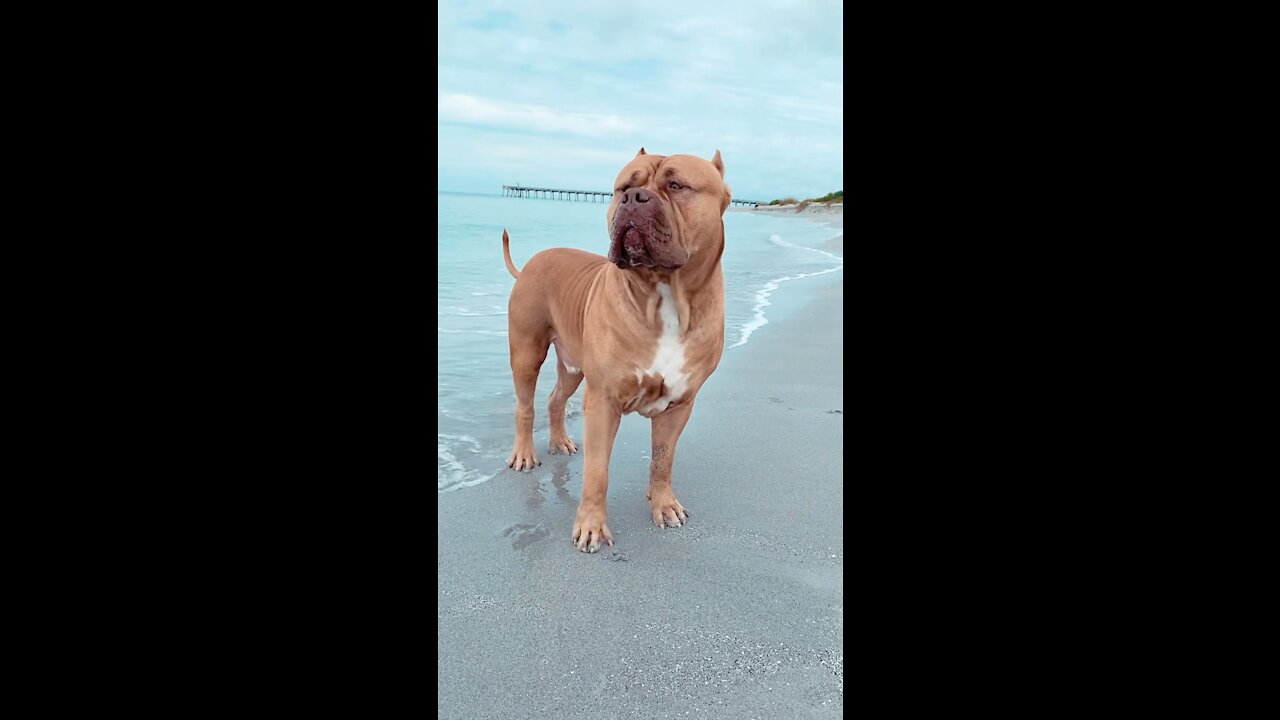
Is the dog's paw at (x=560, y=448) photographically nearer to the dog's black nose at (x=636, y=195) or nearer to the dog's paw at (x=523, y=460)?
the dog's paw at (x=523, y=460)

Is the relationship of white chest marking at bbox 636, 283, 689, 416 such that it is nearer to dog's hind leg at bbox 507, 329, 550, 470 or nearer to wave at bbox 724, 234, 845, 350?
dog's hind leg at bbox 507, 329, 550, 470

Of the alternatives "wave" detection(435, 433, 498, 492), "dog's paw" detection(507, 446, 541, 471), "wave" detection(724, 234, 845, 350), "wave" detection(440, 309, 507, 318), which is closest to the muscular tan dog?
"dog's paw" detection(507, 446, 541, 471)

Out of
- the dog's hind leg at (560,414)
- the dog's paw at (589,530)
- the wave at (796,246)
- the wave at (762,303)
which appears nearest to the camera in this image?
the dog's paw at (589,530)

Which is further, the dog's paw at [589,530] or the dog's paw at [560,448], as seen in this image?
the dog's paw at [560,448]

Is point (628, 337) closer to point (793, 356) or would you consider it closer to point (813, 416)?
point (813, 416)

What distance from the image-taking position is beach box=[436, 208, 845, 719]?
1828 mm

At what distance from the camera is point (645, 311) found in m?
2.57

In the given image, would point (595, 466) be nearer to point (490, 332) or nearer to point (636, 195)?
point (636, 195)

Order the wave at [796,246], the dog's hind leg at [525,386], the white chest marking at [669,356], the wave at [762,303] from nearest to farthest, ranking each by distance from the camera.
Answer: the white chest marking at [669,356], the dog's hind leg at [525,386], the wave at [762,303], the wave at [796,246]

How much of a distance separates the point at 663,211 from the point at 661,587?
1.27 meters

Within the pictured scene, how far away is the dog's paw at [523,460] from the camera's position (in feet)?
11.5

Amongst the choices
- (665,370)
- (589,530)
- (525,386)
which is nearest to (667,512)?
(589,530)

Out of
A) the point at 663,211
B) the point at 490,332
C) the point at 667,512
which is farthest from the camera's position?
the point at 490,332

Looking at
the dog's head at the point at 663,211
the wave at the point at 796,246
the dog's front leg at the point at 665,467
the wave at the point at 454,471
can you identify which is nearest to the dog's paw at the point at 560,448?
the wave at the point at 454,471
